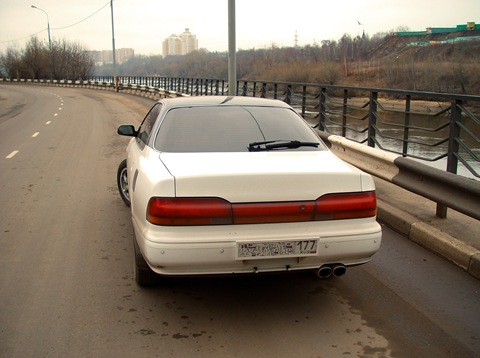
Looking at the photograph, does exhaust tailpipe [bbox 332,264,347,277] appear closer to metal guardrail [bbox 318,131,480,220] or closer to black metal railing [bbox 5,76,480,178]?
metal guardrail [bbox 318,131,480,220]

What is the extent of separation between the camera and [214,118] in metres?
4.29

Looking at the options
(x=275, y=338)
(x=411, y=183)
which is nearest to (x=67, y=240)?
(x=275, y=338)

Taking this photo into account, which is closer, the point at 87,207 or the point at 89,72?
the point at 87,207

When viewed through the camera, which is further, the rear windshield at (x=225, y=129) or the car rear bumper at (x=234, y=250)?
the rear windshield at (x=225, y=129)

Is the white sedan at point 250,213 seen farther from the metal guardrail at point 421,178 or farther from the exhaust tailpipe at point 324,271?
the metal guardrail at point 421,178

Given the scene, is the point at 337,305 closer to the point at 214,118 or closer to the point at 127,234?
the point at 214,118

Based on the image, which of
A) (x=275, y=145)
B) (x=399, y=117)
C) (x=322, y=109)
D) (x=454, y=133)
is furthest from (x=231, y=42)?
(x=275, y=145)

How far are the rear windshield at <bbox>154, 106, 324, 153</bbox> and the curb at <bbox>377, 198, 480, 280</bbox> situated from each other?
1.62 m

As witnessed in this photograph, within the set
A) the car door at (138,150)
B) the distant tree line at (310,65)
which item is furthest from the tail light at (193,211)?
the distant tree line at (310,65)

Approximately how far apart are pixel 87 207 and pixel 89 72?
97.4m

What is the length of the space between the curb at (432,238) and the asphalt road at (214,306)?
0.36ft

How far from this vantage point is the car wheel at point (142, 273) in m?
3.74

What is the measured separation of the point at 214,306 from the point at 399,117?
2176 centimetres

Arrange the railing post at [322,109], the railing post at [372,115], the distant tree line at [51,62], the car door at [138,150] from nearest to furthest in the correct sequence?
the car door at [138,150], the railing post at [372,115], the railing post at [322,109], the distant tree line at [51,62]
